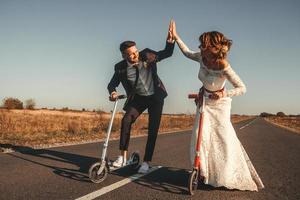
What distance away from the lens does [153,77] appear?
567cm

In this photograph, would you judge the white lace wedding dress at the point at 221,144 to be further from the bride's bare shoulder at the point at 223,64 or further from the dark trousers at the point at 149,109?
the dark trousers at the point at 149,109

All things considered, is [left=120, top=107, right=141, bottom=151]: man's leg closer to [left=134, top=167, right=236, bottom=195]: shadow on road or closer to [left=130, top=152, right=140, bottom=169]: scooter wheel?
[left=130, top=152, right=140, bottom=169]: scooter wheel

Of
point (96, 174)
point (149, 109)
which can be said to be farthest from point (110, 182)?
point (149, 109)

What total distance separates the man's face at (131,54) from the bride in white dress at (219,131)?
0.87m

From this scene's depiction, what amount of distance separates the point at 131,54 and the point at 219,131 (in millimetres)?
1689

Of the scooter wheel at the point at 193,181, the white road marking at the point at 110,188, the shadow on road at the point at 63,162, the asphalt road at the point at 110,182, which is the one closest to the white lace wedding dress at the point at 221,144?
the asphalt road at the point at 110,182

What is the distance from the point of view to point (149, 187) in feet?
15.4

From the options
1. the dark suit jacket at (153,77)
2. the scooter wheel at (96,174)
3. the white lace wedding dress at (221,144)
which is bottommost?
the scooter wheel at (96,174)

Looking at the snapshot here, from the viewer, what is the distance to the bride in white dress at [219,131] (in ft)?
14.7

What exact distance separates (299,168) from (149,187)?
387 centimetres

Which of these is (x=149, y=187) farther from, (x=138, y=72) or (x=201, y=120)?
(x=138, y=72)

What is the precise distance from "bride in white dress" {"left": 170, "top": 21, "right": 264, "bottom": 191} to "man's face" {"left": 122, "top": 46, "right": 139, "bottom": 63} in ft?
2.85

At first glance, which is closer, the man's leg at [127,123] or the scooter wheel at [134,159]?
the man's leg at [127,123]

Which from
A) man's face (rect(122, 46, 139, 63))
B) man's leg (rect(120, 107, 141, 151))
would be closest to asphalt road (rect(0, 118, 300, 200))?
man's leg (rect(120, 107, 141, 151))
